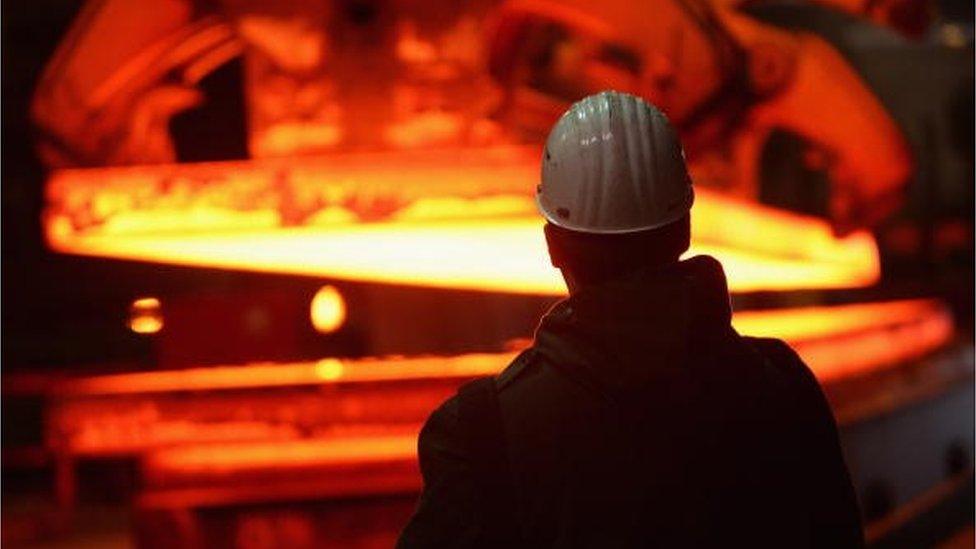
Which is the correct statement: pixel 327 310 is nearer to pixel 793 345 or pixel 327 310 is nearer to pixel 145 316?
pixel 145 316

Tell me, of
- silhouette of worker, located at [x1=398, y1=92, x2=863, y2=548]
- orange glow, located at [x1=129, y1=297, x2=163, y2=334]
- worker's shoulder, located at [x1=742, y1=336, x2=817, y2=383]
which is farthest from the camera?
orange glow, located at [x1=129, y1=297, x2=163, y2=334]

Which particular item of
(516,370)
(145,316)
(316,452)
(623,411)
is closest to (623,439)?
(623,411)

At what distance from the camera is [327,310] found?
5.21 metres

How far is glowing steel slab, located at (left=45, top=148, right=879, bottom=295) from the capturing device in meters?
5.06

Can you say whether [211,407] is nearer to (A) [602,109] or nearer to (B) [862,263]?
(B) [862,263]

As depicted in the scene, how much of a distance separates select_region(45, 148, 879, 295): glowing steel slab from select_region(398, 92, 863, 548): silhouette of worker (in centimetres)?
316

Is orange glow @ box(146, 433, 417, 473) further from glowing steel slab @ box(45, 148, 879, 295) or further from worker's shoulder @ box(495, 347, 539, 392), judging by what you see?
worker's shoulder @ box(495, 347, 539, 392)

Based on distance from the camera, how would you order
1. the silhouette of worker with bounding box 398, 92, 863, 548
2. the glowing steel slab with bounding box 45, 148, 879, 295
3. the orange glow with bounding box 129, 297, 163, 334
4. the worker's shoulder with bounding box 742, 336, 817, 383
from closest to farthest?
the silhouette of worker with bounding box 398, 92, 863, 548
the worker's shoulder with bounding box 742, 336, 817, 383
the glowing steel slab with bounding box 45, 148, 879, 295
the orange glow with bounding box 129, 297, 163, 334

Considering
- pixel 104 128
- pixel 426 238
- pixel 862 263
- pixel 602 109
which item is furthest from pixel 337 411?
pixel 602 109

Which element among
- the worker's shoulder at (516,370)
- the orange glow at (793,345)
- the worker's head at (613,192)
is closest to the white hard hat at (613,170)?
the worker's head at (613,192)

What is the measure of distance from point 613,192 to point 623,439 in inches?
10.4

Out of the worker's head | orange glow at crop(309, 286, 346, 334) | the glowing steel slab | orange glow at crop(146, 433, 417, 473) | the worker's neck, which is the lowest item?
orange glow at crop(146, 433, 417, 473)

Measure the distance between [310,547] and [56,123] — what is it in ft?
5.24

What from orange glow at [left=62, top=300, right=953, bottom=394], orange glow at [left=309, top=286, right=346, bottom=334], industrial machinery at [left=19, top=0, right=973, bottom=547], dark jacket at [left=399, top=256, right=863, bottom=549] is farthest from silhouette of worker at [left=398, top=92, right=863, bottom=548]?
orange glow at [left=309, top=286, right=346, bottom=334]
